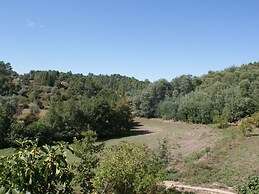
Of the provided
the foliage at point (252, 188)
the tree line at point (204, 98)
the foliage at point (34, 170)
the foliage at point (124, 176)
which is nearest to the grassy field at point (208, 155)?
the foliage at point (252, 188)

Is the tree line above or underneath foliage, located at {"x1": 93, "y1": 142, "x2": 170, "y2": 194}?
above

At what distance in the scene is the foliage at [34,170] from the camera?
9.74 ft

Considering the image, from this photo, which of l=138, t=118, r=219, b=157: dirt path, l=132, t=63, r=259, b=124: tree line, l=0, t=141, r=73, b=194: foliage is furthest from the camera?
l=132, t=63, r=259, b=124: tree line

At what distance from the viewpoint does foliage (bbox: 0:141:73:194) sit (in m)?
2.97

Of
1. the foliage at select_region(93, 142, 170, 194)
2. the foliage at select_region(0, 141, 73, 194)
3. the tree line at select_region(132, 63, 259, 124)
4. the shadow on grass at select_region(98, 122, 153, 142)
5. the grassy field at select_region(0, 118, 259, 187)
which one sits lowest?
the grassy field at select_region(0, 118, 259, 187)

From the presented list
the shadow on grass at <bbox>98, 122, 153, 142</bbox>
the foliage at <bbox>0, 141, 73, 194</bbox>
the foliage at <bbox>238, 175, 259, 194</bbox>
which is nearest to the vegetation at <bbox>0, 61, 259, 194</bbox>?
the foliage at <bbox>0, 141, 73, 194</bbox>

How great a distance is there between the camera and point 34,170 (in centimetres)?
303

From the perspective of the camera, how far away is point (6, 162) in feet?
10.1

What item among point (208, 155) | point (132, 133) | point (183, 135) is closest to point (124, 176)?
point (208, 155)

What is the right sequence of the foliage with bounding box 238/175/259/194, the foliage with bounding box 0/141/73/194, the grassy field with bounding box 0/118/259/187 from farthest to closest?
1. the grassy field with bounding box 0/118/259/187
2. the foliage with bounding box 238/175/259/194
3. the foliage with bounding box 0/141/73/194

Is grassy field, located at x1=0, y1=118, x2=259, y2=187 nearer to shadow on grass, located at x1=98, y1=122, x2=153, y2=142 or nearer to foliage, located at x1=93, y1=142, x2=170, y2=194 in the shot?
shadow on grass, located at x1=98, y1=122, x2=153, y2=142

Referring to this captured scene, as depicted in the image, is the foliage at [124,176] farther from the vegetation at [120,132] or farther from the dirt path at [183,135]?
the dirt path at [183,135]

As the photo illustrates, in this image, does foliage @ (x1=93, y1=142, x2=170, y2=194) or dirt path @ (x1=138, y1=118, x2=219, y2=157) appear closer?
foliage @ (x1=93, y1=142, x2=170, y2=194)

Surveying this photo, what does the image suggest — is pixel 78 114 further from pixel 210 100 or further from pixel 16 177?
pixel 16 177
